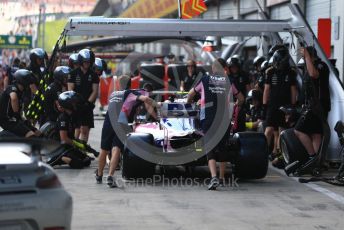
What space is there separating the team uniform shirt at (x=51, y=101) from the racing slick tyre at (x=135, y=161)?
3319mm

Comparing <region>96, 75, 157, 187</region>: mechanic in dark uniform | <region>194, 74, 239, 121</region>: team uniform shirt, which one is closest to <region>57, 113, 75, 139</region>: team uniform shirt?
<region>96, 75, 157, 187</region>: mechanic in dark uniform

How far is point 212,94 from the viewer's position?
11312 mm

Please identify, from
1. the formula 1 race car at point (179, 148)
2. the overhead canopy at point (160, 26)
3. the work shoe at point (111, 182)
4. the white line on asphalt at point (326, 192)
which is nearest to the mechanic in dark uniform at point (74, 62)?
the overhead canopy at point (160, 26)

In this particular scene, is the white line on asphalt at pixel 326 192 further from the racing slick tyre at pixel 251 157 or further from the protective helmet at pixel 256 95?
the protective helmet at pixel 256 95

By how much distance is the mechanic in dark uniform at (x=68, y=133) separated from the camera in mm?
13375

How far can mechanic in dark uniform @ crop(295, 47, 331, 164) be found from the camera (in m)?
12.4

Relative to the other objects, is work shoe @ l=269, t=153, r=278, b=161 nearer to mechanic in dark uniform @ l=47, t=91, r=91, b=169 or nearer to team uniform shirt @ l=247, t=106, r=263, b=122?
team uniform shirt @ l=247, t=106, r=263, b=122

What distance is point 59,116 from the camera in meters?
Result: 13.9

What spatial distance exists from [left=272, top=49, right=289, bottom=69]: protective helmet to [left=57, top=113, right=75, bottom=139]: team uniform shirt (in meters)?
3.49

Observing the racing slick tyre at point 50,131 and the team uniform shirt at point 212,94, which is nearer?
the team uniform shirt at point 212,94

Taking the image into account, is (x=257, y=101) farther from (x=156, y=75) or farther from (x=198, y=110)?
(x=156, y=75)

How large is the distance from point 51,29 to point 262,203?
65917 mm

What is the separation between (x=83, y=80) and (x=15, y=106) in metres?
2.33

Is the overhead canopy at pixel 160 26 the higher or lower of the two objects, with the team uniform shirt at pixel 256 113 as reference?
higher
